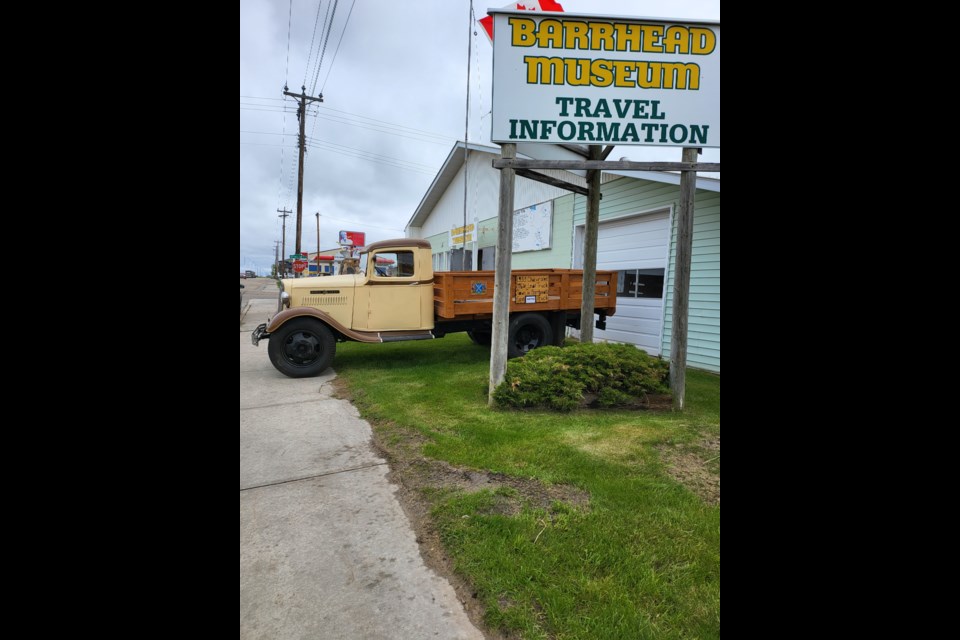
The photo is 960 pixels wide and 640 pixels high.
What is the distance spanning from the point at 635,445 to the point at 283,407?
12.8 feet

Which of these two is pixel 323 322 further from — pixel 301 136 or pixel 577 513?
pixel 301 136

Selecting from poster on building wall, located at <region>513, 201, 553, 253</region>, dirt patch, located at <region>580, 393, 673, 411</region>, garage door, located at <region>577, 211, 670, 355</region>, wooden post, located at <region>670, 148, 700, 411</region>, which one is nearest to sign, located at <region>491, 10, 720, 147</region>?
wooden post, located at <region>670, 148, 700, 411</region>

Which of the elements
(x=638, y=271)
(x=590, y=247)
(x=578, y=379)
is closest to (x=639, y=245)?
(x=638, y=271)

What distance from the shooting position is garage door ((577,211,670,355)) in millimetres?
8203

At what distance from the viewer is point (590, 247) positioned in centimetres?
633

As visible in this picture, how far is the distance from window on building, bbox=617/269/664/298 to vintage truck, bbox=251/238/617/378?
5.10 ft

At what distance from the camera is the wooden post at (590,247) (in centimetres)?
617

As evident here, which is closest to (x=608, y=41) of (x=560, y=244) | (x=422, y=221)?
(x=560, y=244)

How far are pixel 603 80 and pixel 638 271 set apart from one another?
4.73 m

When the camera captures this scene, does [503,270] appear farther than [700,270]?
No

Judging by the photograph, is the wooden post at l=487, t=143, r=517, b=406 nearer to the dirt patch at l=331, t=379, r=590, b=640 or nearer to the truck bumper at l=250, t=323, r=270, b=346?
the dirt patch at l=331, t=379, r=590, b=640
